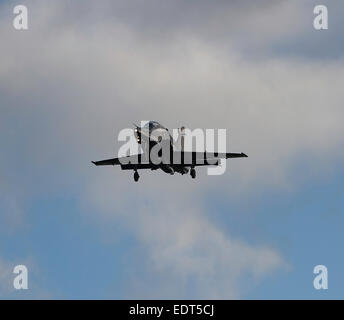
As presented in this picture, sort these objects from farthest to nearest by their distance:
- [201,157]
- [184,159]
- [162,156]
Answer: [201,157]
[184,159]
[162,156]

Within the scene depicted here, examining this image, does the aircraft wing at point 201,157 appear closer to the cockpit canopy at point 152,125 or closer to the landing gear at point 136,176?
the cockpit canopy at point 152,125

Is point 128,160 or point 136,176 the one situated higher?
point 128,160

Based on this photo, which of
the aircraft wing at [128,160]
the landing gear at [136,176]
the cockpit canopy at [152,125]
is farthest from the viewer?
the aircraft wing at [128,160]

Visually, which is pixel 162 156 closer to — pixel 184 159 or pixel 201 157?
pixel 184 159

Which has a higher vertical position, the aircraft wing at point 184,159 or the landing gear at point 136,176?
the aircraft wing at point 184,159

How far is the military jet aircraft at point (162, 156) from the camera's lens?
453 feet

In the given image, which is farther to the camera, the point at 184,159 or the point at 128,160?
the point at 128,160

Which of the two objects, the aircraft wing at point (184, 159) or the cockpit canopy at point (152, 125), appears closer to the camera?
the cockpit canopy at point (152, 125)

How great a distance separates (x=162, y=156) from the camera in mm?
141000

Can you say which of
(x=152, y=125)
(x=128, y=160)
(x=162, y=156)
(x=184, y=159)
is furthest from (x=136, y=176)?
(x=152, y=125)

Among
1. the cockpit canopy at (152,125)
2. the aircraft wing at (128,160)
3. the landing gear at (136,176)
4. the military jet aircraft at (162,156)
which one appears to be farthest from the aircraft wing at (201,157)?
the landing gear at (136,176)

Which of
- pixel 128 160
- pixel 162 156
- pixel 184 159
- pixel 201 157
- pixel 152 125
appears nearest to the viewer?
pixel 152 125
